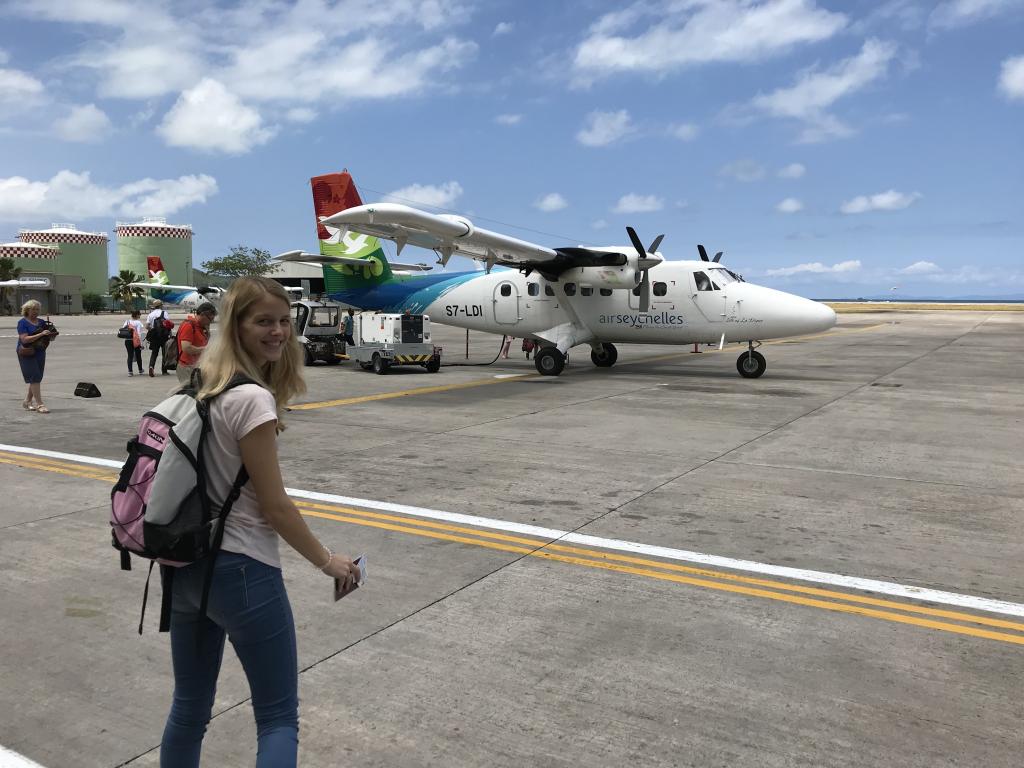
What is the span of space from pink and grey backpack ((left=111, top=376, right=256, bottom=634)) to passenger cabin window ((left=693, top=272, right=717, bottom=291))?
1705cm

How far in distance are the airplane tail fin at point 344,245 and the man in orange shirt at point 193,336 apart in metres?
11.5

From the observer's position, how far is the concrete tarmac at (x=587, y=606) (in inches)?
132

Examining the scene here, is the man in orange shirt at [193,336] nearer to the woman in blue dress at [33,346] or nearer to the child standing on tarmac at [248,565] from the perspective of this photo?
the woman in blue dress at [33,346]

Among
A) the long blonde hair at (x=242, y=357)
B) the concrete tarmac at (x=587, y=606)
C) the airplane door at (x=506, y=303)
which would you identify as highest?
the airplane door at (x=506, y=303)

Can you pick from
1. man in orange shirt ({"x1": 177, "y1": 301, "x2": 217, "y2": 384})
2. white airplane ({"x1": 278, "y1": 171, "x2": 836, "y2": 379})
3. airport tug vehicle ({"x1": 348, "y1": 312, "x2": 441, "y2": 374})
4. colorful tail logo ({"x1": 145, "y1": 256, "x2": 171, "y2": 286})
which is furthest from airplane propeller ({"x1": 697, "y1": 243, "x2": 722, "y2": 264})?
colorful tail logo ({"x1": 145, "y1": 256, "x2": 171, "y2": 286})

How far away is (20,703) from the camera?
11.7 feet

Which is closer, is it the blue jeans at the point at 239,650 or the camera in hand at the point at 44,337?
the blue jeans at the point at 239,650

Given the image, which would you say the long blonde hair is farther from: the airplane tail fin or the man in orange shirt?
the airplane tail fin

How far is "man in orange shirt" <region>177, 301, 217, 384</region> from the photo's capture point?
10695mm

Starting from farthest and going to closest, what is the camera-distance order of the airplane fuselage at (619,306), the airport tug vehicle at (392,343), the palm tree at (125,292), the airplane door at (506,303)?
the palm tree at (125,292) → the airplane door at (506,303) → the airport tug vehicle at (392,343) → the airplane fuselage at (619,306)

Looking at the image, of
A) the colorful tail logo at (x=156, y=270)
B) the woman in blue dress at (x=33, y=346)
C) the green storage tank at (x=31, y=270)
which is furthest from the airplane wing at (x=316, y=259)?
the green storage tank at (x=31, y=270)

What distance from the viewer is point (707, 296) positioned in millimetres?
18312

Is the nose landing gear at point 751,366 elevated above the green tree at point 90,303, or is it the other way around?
the green tree at point 90,303

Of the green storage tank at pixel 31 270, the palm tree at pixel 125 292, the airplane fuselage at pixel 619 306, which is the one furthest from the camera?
the palm tree at pixel 125 292
